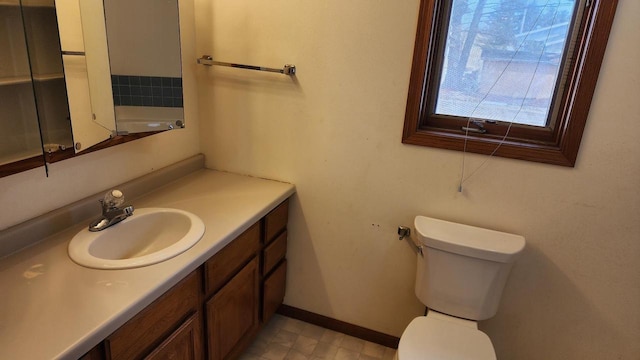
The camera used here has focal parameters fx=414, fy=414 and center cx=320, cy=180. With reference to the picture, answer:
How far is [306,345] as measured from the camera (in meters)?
2.05

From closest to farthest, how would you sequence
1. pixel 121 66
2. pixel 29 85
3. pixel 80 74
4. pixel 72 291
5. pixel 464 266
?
pixel 72 291, pixel 29 85, pixel 80 74, pixel 121 66, pixel 464 266

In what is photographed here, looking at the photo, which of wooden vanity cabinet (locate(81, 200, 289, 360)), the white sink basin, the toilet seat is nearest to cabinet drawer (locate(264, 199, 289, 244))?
wooden vanity cabinet (locate(81, 200, 289, 360))

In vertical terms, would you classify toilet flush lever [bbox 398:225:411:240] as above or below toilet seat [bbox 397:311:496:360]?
above

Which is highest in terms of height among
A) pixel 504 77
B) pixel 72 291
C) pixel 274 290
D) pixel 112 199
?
pixel 504 77

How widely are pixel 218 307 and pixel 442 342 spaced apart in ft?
2.73

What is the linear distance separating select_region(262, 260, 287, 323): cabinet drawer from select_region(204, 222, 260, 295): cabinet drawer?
0.90 feet

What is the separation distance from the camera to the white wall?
1.30 meters

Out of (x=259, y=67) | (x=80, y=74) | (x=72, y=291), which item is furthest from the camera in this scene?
(x=259, y=67)

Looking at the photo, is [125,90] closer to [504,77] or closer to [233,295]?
[233,295]

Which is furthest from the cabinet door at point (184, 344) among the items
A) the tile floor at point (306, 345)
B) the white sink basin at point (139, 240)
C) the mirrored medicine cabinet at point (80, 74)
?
the mirrored medicine cabinet at point (80, 74)

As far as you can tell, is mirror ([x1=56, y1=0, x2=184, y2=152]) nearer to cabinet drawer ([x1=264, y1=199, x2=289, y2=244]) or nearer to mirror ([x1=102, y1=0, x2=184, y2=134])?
mirror ([x1=102, y1=0, x2=184, y2=134])

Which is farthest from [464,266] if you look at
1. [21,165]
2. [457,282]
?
[21,165]

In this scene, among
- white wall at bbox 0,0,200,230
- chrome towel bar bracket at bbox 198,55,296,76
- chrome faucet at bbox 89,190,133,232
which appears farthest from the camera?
chrome towel bar bracket at bbox 198,55,296,76

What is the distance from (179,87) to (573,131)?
5.17 feet
